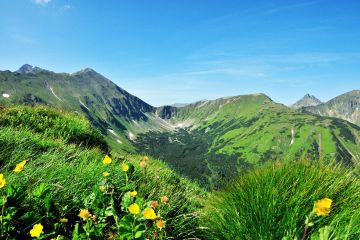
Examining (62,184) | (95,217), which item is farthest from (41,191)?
(62,184)

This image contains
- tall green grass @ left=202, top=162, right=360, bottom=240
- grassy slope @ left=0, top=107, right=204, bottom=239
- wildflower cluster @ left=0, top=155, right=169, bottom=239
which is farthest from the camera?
tall green grass @ left=202, top=162, right=360, bottom=240

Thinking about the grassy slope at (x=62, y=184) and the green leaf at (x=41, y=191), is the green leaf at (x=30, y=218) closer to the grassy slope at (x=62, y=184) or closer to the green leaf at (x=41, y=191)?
the grassy slope at (x=62, y=184)

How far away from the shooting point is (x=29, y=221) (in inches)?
170

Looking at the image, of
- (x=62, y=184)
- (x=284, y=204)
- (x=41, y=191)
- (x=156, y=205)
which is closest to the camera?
(x=156, y=205)

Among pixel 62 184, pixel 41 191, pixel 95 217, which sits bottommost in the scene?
pixel 95 217

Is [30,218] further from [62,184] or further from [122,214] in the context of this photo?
[122,214]

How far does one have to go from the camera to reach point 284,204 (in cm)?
561

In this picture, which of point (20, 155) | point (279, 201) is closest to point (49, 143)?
point (20, 155)

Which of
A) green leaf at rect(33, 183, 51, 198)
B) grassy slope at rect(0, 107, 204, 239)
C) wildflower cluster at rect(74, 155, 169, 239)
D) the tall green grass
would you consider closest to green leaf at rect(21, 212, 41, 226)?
grassy slope at rect(0, 107, 204, 239)

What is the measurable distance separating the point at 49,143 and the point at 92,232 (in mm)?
5871

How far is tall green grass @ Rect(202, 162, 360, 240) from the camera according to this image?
5254mm

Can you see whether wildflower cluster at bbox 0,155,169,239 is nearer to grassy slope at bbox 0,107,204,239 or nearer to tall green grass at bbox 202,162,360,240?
grassy slope at bbox 0,107,204,239

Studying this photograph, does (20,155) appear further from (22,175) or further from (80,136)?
(80,136)

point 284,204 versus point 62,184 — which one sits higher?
point 62,184
